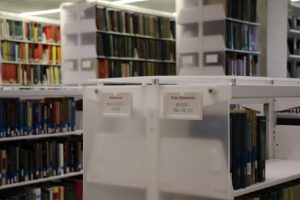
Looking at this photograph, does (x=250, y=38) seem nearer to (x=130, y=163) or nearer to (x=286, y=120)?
(x=286, y=120)

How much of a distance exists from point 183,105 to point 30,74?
7010 millimetres

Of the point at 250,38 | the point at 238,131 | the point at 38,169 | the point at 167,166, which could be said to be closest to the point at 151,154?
the point at 167,166

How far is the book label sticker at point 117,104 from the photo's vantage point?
6.48ft

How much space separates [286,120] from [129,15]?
4961 millimetres

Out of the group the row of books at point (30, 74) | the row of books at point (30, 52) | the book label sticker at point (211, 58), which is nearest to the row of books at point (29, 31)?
the row of books at point (30, 52)

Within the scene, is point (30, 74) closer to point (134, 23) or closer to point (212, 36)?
point (134, 23)

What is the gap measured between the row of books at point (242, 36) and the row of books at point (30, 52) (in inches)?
141

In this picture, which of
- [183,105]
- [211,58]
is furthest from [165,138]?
[211,58]

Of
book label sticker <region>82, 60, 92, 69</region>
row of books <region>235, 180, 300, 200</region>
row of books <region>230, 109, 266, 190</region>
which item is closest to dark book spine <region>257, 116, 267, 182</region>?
row of books <region>230, 109, 266, 190</region>

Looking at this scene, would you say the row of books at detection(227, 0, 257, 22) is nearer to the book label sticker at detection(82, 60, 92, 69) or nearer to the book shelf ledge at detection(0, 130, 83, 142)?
the book label sticker at detection(82, 60, 92, 69)

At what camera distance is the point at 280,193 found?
2.22 metres

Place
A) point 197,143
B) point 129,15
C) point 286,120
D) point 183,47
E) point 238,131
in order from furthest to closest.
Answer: point 129,15
point 183,47
point 286,120
point 238,131
point 197,143

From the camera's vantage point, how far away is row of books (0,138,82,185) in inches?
143

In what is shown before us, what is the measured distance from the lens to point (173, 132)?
1.85 m
